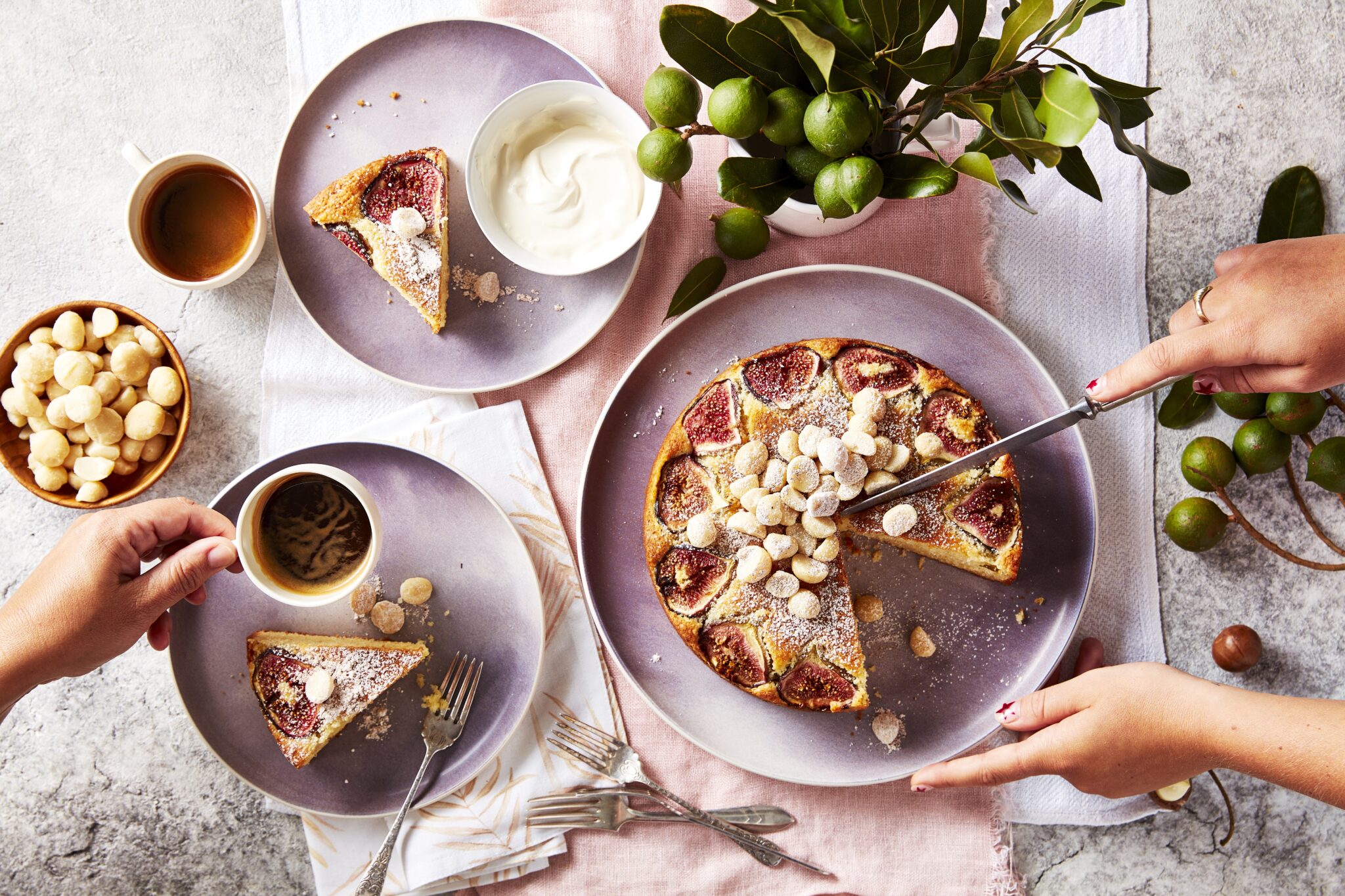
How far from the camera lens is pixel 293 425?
9.27ft

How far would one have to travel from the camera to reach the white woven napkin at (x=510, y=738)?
2.75m

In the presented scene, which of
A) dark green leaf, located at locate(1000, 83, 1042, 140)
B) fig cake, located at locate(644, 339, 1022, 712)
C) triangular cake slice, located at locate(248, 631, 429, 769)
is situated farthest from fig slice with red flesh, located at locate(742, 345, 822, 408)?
triangular cake slice, located at locate(248, 631, 429, 769)

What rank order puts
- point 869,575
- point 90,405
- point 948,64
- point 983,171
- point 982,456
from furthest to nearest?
point 869,575
point 90,405
point 982,456
point 948,64
point 983,171

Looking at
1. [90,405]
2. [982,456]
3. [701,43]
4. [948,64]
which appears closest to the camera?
[948,64]

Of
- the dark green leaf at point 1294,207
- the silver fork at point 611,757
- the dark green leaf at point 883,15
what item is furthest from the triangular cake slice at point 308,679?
the dark green leaf at point 1294,207

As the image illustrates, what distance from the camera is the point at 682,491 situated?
8.36ft

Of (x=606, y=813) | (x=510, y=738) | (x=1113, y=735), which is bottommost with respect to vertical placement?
(x=606, y=813)

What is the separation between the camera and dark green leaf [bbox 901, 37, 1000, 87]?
1.98 m

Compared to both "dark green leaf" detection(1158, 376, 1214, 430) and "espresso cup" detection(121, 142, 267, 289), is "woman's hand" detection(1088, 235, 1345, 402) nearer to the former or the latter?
"dark green leaf" detection(1158, 376, 1214, 430)

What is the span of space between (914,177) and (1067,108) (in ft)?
1.65

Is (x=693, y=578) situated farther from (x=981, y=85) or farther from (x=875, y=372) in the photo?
(x=981, y=85)

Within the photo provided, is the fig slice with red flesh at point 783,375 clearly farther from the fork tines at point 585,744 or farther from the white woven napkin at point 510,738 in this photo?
the fork tines at point 585,744

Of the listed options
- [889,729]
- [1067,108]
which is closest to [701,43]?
[1067,108]

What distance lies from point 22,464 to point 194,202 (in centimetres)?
97
